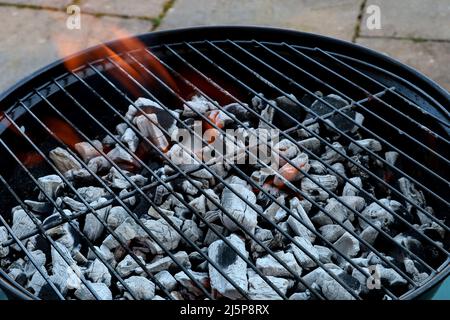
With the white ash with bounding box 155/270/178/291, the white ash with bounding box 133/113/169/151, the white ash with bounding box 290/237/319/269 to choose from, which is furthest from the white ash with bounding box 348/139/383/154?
the white ash with bounding box 155/270/178/291

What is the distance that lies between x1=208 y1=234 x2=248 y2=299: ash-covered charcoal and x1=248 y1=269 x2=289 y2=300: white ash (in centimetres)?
2

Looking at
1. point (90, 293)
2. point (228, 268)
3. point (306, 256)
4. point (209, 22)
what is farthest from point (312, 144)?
point (209, 22)

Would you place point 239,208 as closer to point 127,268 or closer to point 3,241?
point 127,268

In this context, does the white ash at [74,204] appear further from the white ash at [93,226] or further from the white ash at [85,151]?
the white ash at [85,151]

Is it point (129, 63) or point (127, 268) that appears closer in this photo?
point (127, 268)

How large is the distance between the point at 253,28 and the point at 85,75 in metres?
0.52

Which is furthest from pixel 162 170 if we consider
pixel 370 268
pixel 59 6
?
pixel 59 6

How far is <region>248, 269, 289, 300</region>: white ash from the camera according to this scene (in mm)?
1324

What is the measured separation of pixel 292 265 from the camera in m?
1.39

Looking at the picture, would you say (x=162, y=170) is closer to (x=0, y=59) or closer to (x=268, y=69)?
(x=268, y=69)

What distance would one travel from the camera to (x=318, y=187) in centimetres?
162

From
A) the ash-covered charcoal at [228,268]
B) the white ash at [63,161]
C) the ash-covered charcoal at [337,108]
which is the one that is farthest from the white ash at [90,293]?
the ash-covered charcoal at [337,108]

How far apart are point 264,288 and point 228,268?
0.30ft

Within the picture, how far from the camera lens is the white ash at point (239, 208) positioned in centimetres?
147
